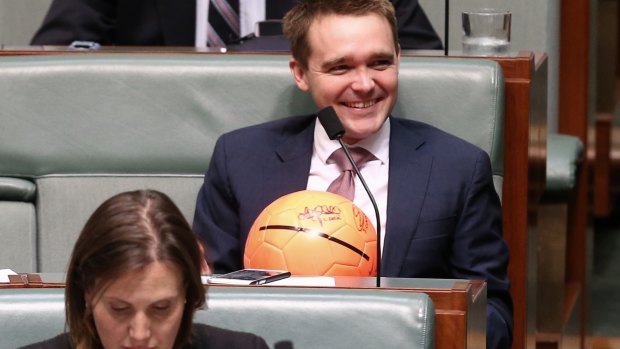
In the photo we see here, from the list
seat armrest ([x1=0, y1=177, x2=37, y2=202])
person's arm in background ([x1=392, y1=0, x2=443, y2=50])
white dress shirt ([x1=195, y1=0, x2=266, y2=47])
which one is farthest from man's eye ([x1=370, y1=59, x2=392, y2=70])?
seat armrest ([x1=0, y1=177, x2=37, y2=202])

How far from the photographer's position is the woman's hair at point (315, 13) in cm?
303

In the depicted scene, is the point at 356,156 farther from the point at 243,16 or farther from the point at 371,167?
the point at 243,16

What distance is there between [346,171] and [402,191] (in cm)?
13

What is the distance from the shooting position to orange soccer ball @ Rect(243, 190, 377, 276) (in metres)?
2.56

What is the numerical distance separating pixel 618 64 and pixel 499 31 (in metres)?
3.75

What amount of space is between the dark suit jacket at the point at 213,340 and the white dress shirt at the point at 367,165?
0.97m

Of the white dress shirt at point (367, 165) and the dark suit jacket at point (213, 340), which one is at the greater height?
the white dress shirt at point (367, 165)

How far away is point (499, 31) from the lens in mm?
3293

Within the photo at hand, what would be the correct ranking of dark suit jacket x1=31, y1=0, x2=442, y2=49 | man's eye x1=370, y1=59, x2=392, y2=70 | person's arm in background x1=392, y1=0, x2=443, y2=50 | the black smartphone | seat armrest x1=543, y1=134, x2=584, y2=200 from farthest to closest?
seat armrest x1=543, y1=134, x2=584, y2=200 < dark suit jacket x1=31, y1=0, x2=442, y2=49 < person's arm in background x1=392, y1=0, x2=443, y2=50 < man's eye x1=370, y1=59, x2=392, y2=70 < the black smartphone

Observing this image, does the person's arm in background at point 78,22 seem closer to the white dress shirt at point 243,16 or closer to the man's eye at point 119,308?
the white dress shirt at point 243,16

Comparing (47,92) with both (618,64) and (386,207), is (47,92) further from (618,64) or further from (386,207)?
(618,64)

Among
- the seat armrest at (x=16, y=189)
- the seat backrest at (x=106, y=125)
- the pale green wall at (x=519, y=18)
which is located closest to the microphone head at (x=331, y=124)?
the seat backrest at (x=106, y=125)

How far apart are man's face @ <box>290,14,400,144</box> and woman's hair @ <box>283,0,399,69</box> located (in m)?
0.01

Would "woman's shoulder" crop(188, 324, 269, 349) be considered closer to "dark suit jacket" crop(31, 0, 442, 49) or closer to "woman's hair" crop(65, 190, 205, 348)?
"woman's hair" crop(65, 190, 205, 348)
